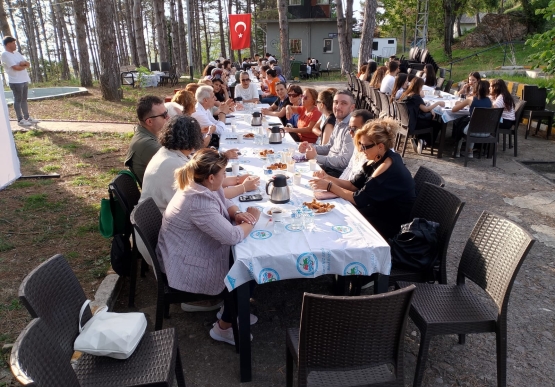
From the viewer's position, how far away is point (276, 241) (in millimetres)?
2477

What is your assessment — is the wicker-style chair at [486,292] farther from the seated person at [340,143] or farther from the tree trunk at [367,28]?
the tree trunk at [367,28]

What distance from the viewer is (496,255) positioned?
2365 millimetres

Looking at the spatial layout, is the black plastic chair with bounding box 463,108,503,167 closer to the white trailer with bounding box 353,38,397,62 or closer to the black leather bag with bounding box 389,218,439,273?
the black leather bag with bounding box 389,218,439,273

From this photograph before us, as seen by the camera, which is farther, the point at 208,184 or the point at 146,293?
the point at 146,293

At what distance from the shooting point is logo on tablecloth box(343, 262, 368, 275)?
2.39 metres

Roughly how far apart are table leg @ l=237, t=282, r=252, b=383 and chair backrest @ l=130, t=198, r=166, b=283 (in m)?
0.57

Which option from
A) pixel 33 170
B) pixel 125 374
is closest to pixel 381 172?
pixel 125 374

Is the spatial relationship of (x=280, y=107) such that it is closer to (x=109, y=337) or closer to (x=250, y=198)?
(x=250, y=198)

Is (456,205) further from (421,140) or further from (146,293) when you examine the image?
(421,140)

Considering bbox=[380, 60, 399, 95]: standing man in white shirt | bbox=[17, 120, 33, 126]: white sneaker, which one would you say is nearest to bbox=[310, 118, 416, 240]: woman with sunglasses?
bbox=[380, 60, 399, 95]: standing man in white shirt

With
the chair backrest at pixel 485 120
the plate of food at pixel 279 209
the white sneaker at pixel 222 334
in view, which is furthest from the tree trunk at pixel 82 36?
the white sneaker at pixel 222 334

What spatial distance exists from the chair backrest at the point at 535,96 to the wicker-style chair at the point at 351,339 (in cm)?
788

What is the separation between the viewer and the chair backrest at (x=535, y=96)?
807 cm

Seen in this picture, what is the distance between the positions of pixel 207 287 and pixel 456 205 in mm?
1654
